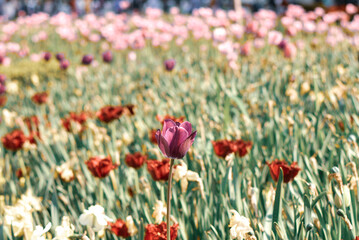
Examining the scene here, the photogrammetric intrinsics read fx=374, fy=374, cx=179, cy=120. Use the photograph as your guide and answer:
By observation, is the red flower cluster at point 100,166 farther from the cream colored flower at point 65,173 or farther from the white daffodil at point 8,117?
the white daffodil at point 8,117

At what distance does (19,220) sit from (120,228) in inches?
13.6

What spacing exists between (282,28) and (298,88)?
453cm

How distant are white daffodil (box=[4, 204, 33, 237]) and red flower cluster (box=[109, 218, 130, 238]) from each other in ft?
0.86

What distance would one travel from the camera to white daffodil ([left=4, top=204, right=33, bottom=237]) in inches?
46.4

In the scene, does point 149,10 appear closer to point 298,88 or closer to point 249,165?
point 298,88

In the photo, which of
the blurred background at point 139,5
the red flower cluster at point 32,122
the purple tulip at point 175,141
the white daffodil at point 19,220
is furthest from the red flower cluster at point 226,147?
the blurred background at point 139,5

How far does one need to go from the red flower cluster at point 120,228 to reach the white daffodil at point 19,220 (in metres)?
0.26

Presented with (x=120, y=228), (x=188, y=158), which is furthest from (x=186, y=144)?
(x=188, y=158)

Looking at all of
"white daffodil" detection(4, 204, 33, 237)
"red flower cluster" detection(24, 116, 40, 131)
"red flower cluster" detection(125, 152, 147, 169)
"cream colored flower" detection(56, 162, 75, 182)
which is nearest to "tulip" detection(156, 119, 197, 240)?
"white daffodil" detection(4, 204, 33, 237)

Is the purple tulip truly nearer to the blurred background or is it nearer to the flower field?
the flower field

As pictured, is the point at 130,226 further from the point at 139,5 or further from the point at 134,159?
the point at 139,5

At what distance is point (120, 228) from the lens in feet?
3.90

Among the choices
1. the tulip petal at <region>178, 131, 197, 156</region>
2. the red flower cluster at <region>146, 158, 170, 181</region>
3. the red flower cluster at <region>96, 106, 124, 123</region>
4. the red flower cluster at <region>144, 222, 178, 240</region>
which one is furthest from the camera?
the red flower cluster at <region>96, 106, 124, 123</region>

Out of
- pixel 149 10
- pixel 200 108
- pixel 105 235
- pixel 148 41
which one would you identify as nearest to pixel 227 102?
pixel 200 108
